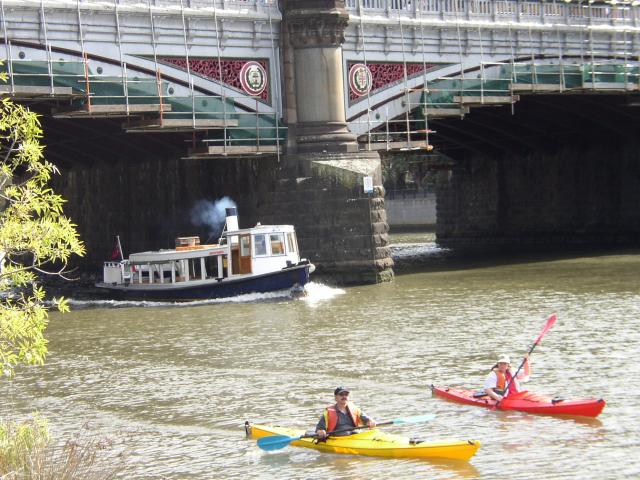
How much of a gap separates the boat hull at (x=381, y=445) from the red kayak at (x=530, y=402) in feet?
9.80

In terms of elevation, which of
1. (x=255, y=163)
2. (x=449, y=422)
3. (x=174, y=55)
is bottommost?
(x=449, y=422)

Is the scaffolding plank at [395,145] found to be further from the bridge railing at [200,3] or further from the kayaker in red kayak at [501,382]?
the kayaker in red kayak at [501,382]

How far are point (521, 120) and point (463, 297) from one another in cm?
2324

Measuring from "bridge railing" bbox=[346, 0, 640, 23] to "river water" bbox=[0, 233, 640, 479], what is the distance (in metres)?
11.2

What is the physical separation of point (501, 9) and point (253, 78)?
12512 mm

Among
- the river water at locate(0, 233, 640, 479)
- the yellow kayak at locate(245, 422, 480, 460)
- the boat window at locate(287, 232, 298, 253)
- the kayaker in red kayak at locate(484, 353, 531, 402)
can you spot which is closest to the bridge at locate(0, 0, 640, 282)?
the boat window at locate(287, 232, 298, 253)

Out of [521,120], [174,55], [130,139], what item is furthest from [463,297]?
[521,120]

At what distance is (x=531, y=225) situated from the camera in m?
65.6

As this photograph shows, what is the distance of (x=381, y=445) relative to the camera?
18.1m

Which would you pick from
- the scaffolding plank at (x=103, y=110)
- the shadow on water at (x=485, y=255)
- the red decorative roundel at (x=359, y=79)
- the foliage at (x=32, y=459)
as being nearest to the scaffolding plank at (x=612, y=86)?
the shadow on water at (x=485, y=255)

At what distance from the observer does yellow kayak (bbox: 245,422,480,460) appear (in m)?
17.4

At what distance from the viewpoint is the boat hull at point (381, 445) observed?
17359mm

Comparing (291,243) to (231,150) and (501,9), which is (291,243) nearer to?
(231,150)

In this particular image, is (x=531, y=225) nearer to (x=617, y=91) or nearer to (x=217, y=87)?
(x=617, y=91)
